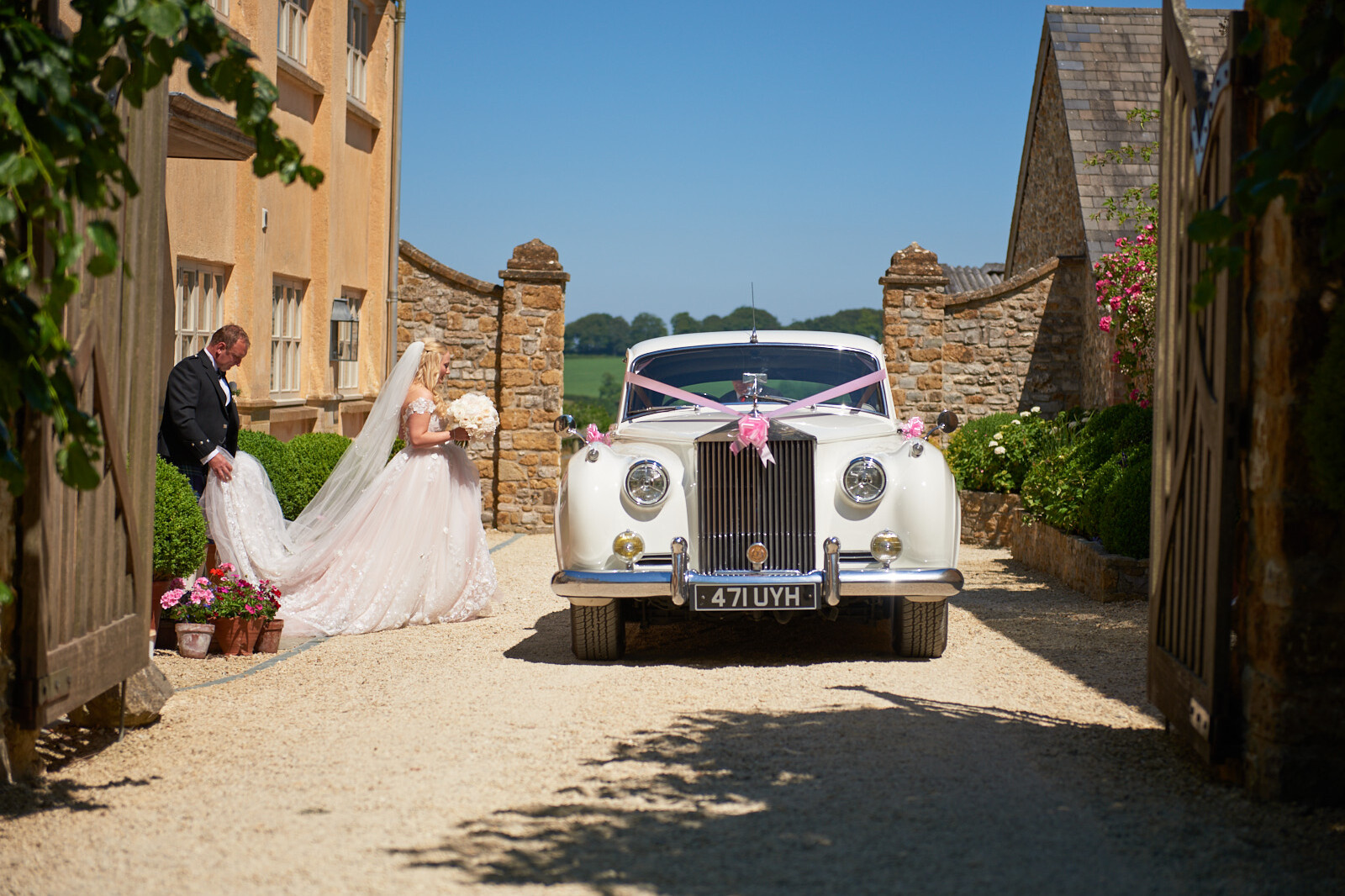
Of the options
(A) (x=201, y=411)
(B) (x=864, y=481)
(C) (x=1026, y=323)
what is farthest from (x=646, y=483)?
(C) (x=1026, y=323)

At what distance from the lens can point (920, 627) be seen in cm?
644

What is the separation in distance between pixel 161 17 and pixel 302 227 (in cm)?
996

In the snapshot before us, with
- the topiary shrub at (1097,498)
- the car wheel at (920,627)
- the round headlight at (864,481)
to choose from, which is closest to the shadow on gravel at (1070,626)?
the topiary shrub at (1097,498)

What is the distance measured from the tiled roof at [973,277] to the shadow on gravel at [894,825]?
927 inches

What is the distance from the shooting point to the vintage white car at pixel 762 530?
20.0 feet

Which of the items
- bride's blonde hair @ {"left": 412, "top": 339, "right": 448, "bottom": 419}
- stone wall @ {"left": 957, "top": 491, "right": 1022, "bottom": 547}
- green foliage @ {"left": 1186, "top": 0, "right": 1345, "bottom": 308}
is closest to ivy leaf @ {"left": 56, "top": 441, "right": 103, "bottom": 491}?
green foliage @ {"left": 1186, "top": 0, "right": 1345, "bottom": 308}

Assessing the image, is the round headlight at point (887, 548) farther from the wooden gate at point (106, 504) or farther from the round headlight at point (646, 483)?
the wooden gate at point (106, 504)

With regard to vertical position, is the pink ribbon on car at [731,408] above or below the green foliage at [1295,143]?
below

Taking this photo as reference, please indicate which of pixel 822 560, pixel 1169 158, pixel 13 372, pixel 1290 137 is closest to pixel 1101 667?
pixel 822 560

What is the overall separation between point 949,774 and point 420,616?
4.58 m

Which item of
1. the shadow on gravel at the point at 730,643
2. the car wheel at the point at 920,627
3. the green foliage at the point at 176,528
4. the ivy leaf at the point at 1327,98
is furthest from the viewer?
the shadow on gravel at the point at 730,643

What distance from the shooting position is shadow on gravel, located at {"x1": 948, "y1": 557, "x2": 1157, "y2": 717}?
6223 millimetres

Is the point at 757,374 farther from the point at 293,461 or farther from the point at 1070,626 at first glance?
the point at 293,461

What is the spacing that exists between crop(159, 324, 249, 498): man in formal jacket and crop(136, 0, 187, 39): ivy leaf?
4.65m
